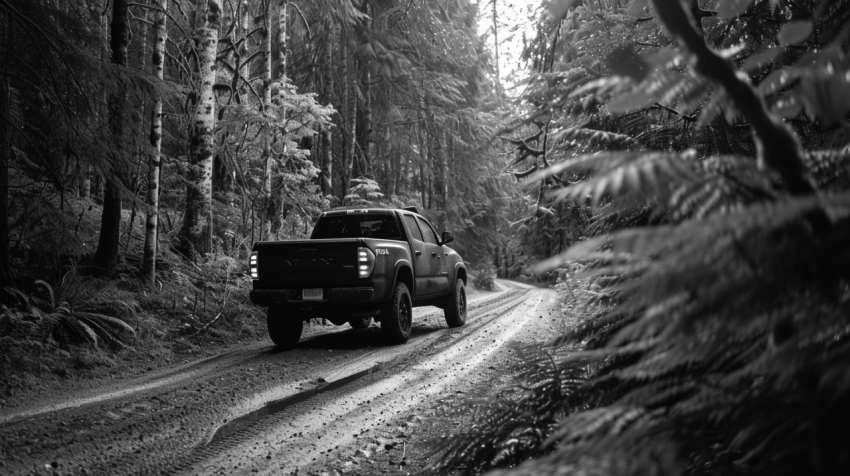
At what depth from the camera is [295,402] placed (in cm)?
532

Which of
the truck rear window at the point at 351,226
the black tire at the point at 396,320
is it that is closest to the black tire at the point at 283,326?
the black tire at the point at 396,320

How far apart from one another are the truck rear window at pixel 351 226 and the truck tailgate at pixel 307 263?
1.77 m

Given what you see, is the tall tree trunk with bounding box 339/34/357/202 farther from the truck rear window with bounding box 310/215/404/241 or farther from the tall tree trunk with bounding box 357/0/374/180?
the truck rear window with bounding box 310/215/404/241

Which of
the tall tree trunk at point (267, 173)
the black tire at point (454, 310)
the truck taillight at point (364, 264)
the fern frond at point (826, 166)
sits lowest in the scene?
the black tire at point (454, 310)

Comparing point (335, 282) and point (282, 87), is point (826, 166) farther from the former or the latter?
point (282, 87)

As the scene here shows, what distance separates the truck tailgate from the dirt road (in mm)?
1022

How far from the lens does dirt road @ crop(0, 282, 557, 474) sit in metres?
3.85

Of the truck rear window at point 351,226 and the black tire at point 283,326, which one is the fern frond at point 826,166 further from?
the truck rear window at point 351,226

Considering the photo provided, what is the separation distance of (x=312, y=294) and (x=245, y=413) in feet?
11.3

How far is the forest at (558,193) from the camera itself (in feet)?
2.37

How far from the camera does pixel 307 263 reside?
27.6ft

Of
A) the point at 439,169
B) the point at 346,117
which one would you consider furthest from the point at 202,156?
the point at 439,169

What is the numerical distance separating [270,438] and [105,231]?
7.51 metres

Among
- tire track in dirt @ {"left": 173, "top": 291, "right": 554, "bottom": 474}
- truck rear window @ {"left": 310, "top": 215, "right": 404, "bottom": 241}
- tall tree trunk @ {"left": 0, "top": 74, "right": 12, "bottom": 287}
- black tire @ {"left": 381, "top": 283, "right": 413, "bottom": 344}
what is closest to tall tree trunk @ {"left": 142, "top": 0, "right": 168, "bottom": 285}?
→ tall tree trunk @ {"left": 0, "top": 74, "right": 12, "bottom": 287}
